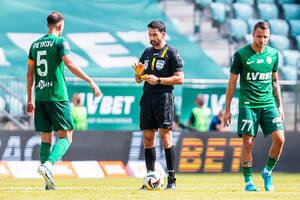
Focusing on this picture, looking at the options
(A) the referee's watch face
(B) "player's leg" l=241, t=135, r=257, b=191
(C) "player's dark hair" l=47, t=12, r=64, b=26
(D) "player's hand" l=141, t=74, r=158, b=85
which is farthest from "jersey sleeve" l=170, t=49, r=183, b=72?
(C) "player's dark hair" l=47, t=12, r=64, b=26

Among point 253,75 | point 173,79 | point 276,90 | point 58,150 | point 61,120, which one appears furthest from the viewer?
point 276,90

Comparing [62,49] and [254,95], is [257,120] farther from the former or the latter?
[62,49]

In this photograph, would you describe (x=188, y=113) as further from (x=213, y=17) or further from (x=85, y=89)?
(x=213, y=17)

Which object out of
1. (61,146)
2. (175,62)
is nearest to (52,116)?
(61,146)

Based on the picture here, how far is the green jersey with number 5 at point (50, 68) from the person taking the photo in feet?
24.6

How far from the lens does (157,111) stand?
314 inches

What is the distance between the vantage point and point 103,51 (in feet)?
64.7

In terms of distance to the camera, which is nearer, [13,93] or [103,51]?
[13,93]

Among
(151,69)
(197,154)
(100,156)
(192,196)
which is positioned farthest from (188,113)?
(192,196)

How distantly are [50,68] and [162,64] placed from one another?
140cm

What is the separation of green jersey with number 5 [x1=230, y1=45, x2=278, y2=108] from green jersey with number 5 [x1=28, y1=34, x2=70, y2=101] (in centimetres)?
207

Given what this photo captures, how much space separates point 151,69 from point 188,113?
22.6 ft

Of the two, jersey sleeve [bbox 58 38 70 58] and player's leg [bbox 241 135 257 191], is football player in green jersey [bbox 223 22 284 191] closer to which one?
player's leg [bbox 241 135 257 191]

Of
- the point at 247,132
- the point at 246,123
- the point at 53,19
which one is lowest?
the point at 247,132
